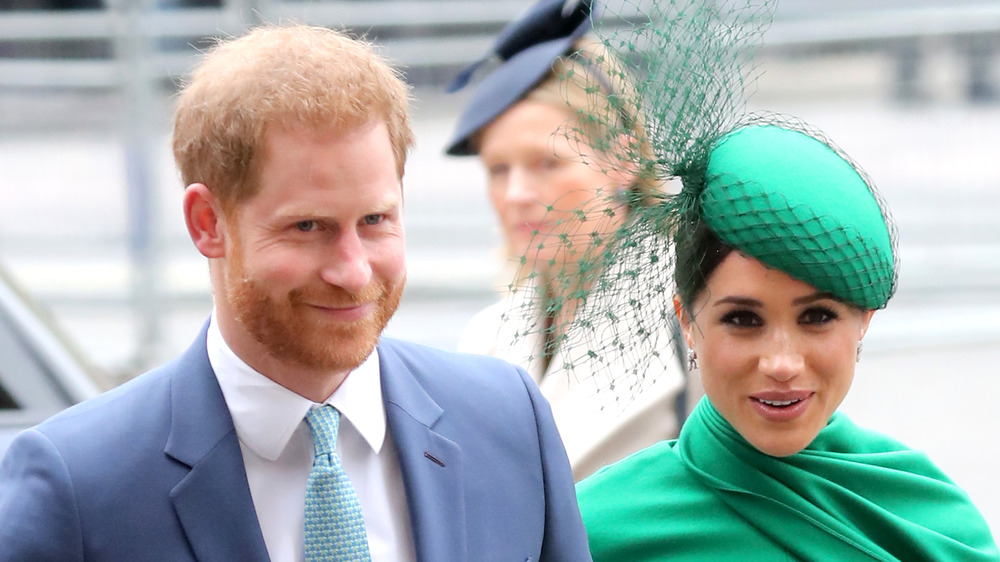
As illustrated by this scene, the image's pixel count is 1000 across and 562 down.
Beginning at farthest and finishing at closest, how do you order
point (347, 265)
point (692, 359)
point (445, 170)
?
point (445, 170) → point (692, 359) → point (347, 265)

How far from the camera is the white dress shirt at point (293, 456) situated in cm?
187

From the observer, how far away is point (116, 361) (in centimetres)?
622

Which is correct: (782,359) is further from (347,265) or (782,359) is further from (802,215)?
(347,265)

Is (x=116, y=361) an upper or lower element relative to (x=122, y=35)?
lower

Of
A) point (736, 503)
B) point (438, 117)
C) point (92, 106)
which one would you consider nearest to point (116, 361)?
point (92, 106)

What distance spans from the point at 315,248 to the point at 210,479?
356 mm

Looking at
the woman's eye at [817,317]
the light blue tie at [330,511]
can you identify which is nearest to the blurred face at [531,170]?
the woman's eye at [817,317]

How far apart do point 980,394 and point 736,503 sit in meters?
5.35

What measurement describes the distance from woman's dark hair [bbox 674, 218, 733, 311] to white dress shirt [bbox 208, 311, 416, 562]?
660mm

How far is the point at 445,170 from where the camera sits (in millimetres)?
7074

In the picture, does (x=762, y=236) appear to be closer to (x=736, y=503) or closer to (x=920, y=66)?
(x=736, y=503)

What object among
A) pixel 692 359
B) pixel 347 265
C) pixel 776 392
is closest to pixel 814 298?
pixel 776 392

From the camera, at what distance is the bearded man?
5.88 feet

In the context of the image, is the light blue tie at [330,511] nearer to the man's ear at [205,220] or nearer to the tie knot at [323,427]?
the tie knot at [323,427]
